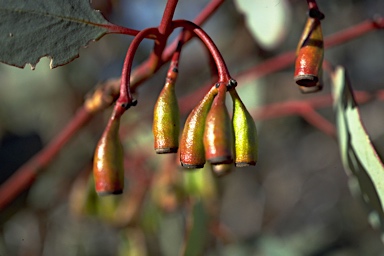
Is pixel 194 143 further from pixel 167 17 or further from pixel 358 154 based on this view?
pixel 358 154

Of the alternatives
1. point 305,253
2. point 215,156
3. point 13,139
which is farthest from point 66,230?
point 215,156

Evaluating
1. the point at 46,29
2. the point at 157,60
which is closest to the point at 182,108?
the point at 157,60

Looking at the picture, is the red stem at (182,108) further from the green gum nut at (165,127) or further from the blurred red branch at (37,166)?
the green gum nut at (165,127)

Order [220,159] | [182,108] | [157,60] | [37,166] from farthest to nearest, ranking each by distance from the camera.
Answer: [182,108], [37,166], [157,60], [220,159]

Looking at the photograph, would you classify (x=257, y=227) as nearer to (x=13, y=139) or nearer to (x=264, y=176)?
(x=264, y=176)

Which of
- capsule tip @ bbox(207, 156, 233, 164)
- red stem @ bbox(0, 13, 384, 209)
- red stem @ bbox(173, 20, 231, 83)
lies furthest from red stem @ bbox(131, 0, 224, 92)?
capsule tip @ bbox(207, 156, 233, 164)

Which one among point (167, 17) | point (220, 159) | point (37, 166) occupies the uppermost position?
point (167, 17)

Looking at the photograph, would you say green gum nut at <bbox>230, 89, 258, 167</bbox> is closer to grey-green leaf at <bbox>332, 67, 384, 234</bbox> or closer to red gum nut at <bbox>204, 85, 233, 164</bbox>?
red gum nut at <bbox>204, 85, 233, 164</bbox>
